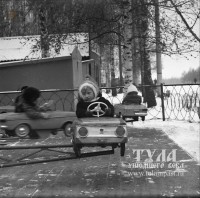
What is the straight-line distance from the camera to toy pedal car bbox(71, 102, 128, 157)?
2.55 m

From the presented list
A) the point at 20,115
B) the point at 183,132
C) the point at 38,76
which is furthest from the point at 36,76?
the point at 20,115

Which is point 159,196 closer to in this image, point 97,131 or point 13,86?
point 97,131

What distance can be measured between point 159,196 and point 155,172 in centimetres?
190

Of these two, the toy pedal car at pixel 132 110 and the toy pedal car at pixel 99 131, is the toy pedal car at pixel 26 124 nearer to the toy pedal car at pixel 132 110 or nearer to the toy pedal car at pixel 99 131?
the toy pedal car at pixel 99 131

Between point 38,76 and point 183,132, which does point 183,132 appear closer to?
point 183,132

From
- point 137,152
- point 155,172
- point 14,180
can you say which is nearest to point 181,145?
point 137,152

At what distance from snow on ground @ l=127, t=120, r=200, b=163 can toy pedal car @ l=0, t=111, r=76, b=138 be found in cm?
649

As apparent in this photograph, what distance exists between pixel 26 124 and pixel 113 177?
185 inches

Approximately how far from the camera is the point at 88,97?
8.11 ft

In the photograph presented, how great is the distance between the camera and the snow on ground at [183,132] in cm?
1034

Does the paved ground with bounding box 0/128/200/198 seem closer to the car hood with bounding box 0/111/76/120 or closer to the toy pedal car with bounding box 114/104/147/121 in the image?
the toy pedal car with bounding box 114/104/147/121

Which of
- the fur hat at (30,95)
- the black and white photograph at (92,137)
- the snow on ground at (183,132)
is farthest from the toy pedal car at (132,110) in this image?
the snow on ground at (183,132)

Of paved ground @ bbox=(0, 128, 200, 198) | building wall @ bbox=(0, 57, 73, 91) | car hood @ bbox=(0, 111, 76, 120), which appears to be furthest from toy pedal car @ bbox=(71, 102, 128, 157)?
building wall @ bbox=(0, 57, 73, 91)

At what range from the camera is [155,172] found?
7.72 m
